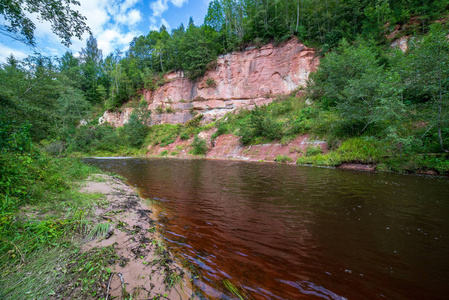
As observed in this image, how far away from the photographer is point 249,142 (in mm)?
21234

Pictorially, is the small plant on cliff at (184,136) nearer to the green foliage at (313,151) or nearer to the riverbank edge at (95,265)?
the green foliage at (313,151)

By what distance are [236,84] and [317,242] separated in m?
31.5

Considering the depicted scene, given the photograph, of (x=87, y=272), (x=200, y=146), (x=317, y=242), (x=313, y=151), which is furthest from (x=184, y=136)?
(x=87, y=272)

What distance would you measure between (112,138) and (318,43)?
41.7 metres

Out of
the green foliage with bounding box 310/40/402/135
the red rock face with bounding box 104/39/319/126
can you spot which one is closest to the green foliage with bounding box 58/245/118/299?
the green foliage with bounding box 310/40/402/135

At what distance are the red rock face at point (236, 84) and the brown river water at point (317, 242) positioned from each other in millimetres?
22833

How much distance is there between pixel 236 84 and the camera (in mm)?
31203

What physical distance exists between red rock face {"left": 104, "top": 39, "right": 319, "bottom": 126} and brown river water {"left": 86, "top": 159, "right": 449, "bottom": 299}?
22833mm

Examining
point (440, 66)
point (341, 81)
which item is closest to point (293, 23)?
point (341, 81)

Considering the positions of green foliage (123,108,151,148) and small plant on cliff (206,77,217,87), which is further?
green foliage (123,108,151,148)

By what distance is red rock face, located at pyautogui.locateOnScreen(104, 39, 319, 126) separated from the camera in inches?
1044

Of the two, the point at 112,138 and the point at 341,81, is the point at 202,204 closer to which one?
the point at 341,81

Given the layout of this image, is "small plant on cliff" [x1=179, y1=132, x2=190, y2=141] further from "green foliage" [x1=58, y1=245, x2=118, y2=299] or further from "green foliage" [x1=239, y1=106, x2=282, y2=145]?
"green foliage" [x1=58, y1=245, x2=118, y2=299]

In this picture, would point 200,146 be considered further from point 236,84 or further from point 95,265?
point 95,265
